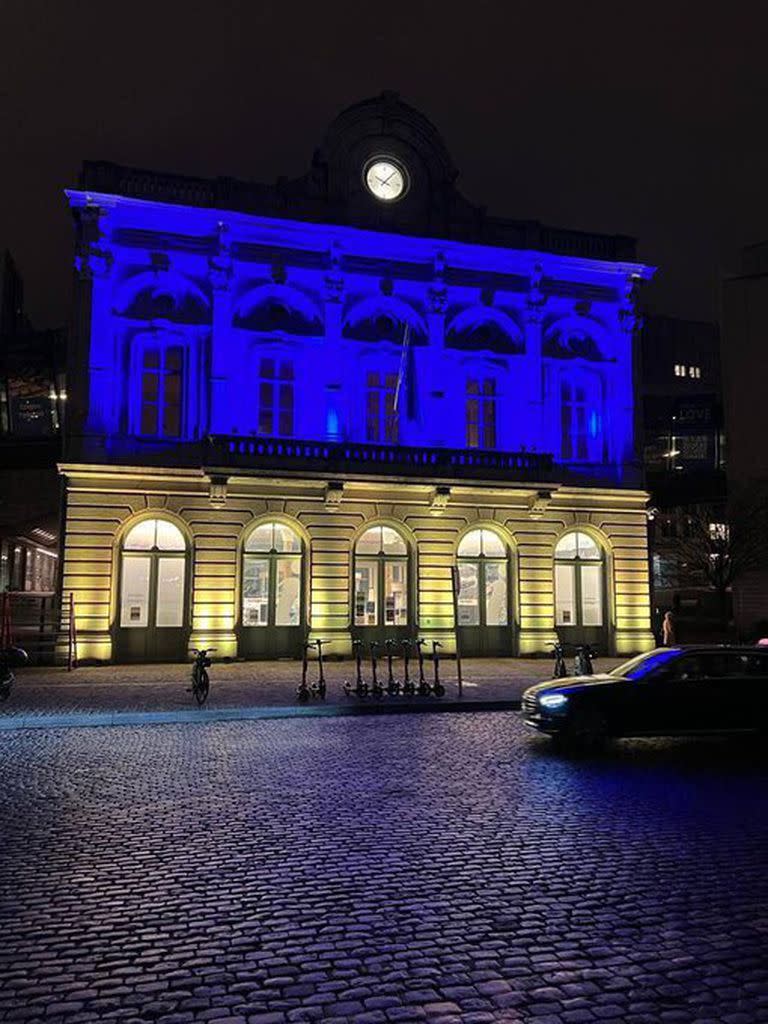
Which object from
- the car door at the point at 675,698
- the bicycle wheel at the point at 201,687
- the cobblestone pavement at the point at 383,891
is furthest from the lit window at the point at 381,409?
the cobblestone pavement at the point at 383,891

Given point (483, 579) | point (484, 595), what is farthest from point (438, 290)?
point (484, 595)

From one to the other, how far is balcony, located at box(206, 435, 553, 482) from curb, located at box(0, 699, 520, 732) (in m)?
9.96

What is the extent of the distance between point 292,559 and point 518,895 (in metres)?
19.4

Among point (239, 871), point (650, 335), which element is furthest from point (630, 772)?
point (650, 335)

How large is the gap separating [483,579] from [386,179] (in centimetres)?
1392

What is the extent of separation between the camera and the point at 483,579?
2633 cm

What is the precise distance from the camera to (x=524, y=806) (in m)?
8.14

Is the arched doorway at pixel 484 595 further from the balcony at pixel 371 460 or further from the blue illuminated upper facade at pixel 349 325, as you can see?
the blue illuminated upper facade at pixel 349 325

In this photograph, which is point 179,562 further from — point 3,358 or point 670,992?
point 670,992

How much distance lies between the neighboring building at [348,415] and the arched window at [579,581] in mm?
78

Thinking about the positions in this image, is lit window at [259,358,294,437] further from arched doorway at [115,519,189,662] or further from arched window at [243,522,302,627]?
arched doorway at [115,519,189,662]

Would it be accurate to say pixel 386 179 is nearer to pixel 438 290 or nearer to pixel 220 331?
pixel 438 290

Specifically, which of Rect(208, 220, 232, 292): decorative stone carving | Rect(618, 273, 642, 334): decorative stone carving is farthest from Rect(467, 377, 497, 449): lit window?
Rect(208, 220, 232, 292): decorative stone carving

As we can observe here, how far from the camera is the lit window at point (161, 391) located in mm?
24203
